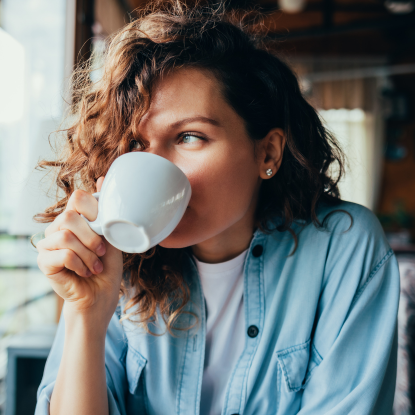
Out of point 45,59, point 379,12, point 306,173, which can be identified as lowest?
point 306,173

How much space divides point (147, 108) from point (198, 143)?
0.14 meters

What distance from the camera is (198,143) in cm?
87

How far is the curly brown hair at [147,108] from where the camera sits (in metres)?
0.94

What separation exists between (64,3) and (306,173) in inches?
72.8

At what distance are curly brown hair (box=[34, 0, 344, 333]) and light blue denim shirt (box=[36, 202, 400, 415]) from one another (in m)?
0.06

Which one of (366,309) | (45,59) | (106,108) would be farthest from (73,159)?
(45,59)

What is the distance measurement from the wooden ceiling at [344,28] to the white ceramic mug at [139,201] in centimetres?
341

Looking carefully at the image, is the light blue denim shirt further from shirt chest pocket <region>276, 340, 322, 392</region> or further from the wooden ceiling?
the wooden ceiling

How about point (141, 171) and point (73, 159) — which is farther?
point (73, 159)

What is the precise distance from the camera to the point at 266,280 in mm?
1049

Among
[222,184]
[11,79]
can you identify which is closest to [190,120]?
[222,184]

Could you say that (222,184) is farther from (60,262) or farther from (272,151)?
(60,262)

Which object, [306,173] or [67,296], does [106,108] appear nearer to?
[67,296]

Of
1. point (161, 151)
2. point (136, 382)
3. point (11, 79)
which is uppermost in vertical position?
point (11, 79)
